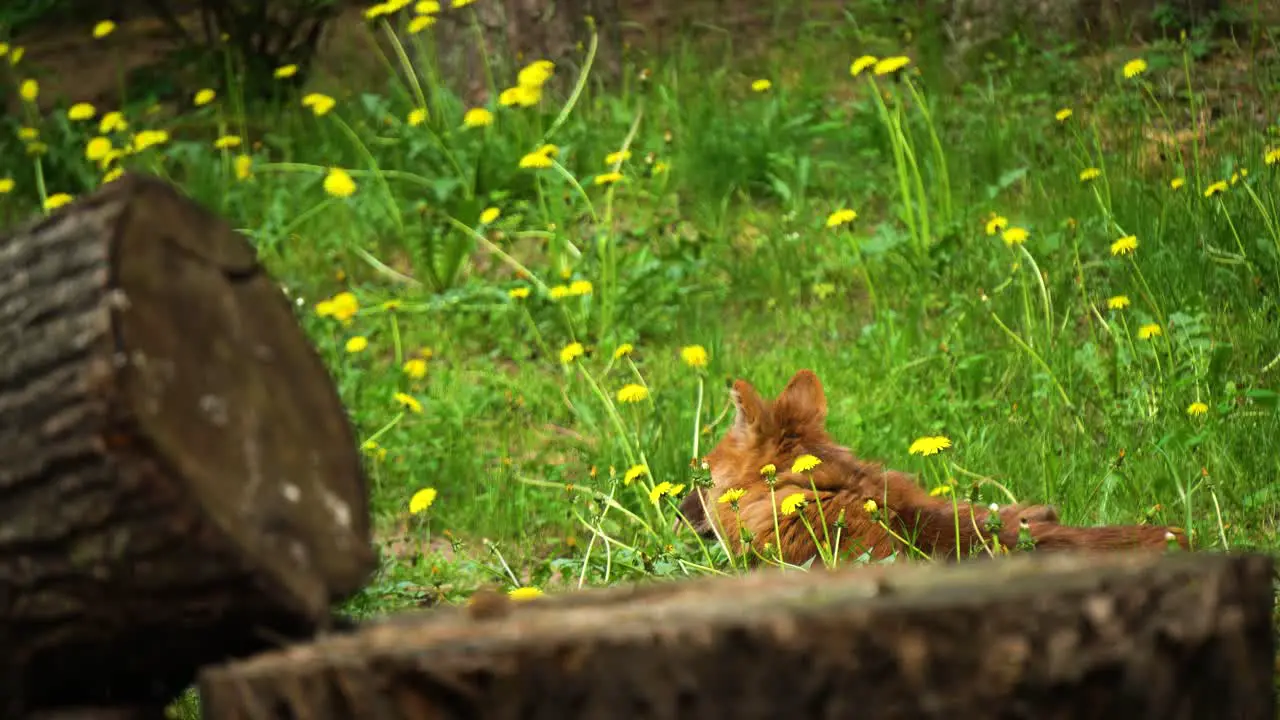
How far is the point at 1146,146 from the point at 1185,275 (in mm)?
1374

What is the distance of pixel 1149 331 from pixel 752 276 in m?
2.03

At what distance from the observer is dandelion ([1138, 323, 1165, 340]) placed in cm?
462

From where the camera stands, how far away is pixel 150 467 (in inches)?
86.4

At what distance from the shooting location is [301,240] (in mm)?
7086

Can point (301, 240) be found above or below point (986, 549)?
below

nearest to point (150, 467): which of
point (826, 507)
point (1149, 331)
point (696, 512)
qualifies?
point (826, 507)

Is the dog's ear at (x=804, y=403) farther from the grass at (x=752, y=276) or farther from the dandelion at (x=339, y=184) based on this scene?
the dandelion at (x=339, y=184)

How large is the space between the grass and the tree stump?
178cm

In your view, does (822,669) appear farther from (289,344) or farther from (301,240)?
(301,240)

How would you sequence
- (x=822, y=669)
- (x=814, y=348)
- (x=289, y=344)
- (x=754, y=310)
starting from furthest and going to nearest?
(x=754, y=310), (x=814, y=348), (x=289, y=344), (x=822, y=669)

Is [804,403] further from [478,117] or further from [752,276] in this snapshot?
[478,117]

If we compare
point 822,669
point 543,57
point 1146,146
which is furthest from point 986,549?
point 543,57

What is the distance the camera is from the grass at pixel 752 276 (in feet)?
15.1

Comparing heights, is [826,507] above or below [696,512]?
above
